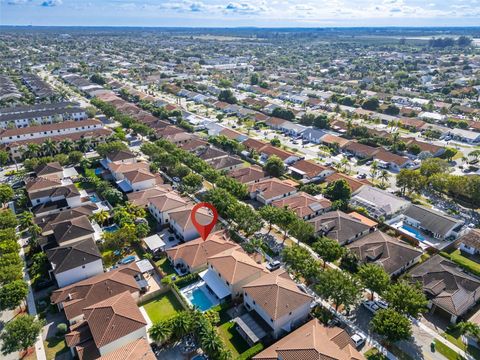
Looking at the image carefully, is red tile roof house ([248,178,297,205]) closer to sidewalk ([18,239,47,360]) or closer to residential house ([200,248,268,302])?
residential house ([200,248,268,302])

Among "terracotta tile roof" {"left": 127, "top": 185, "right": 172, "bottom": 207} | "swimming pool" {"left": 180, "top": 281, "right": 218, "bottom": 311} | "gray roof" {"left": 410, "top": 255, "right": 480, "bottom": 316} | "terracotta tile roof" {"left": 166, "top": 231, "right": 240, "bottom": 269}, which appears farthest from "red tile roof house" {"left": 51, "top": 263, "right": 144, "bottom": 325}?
"gray roof" {"left": 410, "top": 255, "right": 480, "bottom": 316}

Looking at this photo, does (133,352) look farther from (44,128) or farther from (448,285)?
(44,128)

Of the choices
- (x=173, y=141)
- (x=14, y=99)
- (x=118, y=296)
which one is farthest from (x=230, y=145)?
(x=14, y=99)

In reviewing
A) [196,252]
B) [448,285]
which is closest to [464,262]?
[448,285]

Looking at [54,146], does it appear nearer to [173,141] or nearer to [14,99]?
[173,141]

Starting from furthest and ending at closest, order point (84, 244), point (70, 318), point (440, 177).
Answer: point (440, 177), point (84, 244), point (70, 318)

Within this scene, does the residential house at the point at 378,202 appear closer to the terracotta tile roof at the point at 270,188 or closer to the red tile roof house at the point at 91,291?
the terracotta tile roof at the point at 270,188
